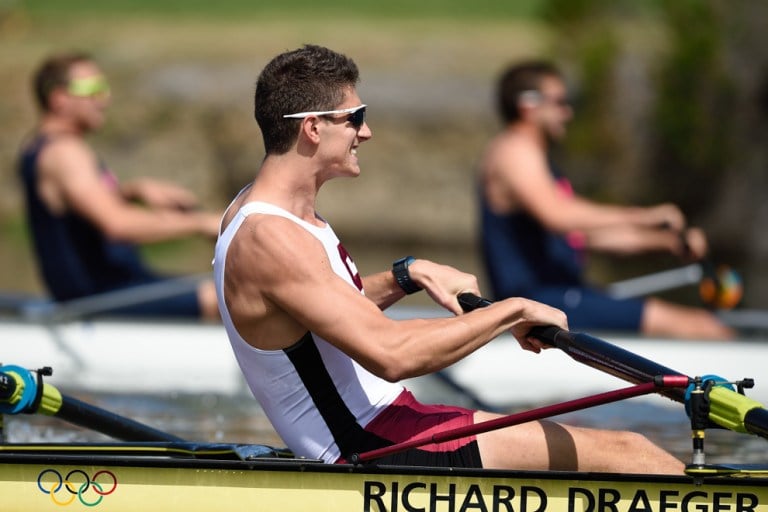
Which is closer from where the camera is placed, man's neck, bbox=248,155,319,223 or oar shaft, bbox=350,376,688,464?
oar shaft, bbox=350,376,688,464

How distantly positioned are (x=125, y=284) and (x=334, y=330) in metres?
5.39

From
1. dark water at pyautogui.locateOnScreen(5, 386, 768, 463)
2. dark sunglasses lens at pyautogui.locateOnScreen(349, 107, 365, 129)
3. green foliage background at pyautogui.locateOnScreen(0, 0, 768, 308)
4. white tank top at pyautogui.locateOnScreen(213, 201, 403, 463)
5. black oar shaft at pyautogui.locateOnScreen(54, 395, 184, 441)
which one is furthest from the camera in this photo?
green foliage background at pyautogui.locateOnScreen(0, 0, 768, 308)

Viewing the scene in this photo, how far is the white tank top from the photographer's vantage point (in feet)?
13.2

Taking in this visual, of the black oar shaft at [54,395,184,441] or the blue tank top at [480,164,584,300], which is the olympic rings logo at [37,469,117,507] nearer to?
the black oar shaft at [54,395,184,441]

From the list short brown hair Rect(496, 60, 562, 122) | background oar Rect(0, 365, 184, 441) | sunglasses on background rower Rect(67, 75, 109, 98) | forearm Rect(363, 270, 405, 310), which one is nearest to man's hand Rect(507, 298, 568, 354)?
forearm Rect(363, 270, 405, 310)

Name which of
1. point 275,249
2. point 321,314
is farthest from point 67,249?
point 321,314

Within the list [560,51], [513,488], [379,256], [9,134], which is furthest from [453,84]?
[513,488]

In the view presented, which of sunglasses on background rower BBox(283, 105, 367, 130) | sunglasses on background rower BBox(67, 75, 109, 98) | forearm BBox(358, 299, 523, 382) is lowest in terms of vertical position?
forearm BBox(358, 299, 523, 382)

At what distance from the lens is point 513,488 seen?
395cm

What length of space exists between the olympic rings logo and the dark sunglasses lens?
4.35 ft

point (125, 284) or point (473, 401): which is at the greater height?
point (125, 284)

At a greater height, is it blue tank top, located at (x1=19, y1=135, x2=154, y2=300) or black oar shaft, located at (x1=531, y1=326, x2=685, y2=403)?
blue tank top, located at (x1=19, y1=135, x2=154, y2=300)

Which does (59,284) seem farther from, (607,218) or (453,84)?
(453,84)

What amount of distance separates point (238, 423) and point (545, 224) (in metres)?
2.30
